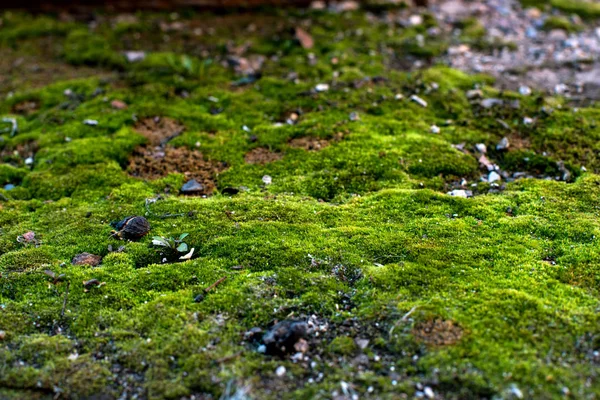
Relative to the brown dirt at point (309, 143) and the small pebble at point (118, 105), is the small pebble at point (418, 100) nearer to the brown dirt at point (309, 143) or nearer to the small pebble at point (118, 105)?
the brown dirt at point (309, 143)

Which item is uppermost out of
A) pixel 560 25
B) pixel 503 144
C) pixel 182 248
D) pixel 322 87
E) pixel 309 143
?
pixel 560 25

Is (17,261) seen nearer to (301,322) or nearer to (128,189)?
(128,189)

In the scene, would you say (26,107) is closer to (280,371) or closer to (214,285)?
(214,285)

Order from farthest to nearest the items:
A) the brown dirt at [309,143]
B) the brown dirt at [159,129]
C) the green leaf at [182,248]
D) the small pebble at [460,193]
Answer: the brown dirt at [159,129] → the brown dirt at [309,143] → the small pebble at [460,193] → the green leaf at [182,248]

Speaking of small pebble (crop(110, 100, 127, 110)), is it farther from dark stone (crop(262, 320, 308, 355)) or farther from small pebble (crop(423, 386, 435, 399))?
small pebble (crop(423, 386, 435, 399))

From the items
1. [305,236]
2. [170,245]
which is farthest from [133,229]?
[305,236]

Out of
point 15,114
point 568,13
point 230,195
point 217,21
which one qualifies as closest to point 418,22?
point 568,13

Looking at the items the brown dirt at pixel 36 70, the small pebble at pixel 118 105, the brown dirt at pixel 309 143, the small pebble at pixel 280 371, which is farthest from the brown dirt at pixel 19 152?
the small pebble at pixel 280 371
